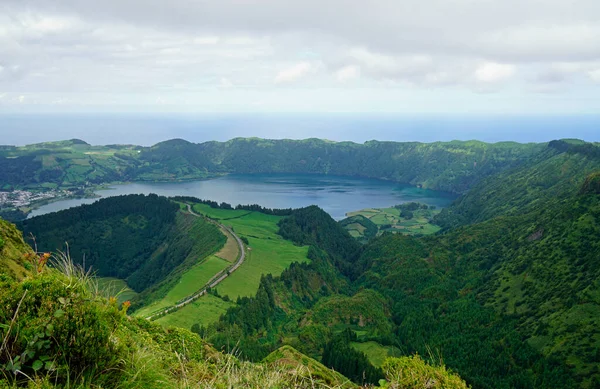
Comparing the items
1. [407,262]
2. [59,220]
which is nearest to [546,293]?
[407,262]

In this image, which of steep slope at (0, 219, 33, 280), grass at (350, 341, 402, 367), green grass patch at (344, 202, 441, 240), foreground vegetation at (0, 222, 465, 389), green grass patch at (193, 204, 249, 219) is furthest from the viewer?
green grass patch at (344, 202, 441, 240)

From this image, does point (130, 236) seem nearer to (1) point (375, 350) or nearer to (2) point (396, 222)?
(1) point (375, 350)

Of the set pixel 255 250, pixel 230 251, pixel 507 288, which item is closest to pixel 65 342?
pixel 507 288

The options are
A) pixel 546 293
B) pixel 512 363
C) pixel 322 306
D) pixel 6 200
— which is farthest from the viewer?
pixel 6 200

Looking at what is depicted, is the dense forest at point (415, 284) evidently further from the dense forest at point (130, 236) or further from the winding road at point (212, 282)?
the winding road at point (212, 282)

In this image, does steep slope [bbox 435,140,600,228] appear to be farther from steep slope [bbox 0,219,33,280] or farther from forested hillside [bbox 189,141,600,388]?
steep slope [bbox 0,219,33,280]

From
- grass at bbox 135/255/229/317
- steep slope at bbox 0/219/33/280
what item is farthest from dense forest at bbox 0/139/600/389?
steep slope at bbox 0/219/33/280

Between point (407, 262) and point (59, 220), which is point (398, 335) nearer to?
point (407, 262)
